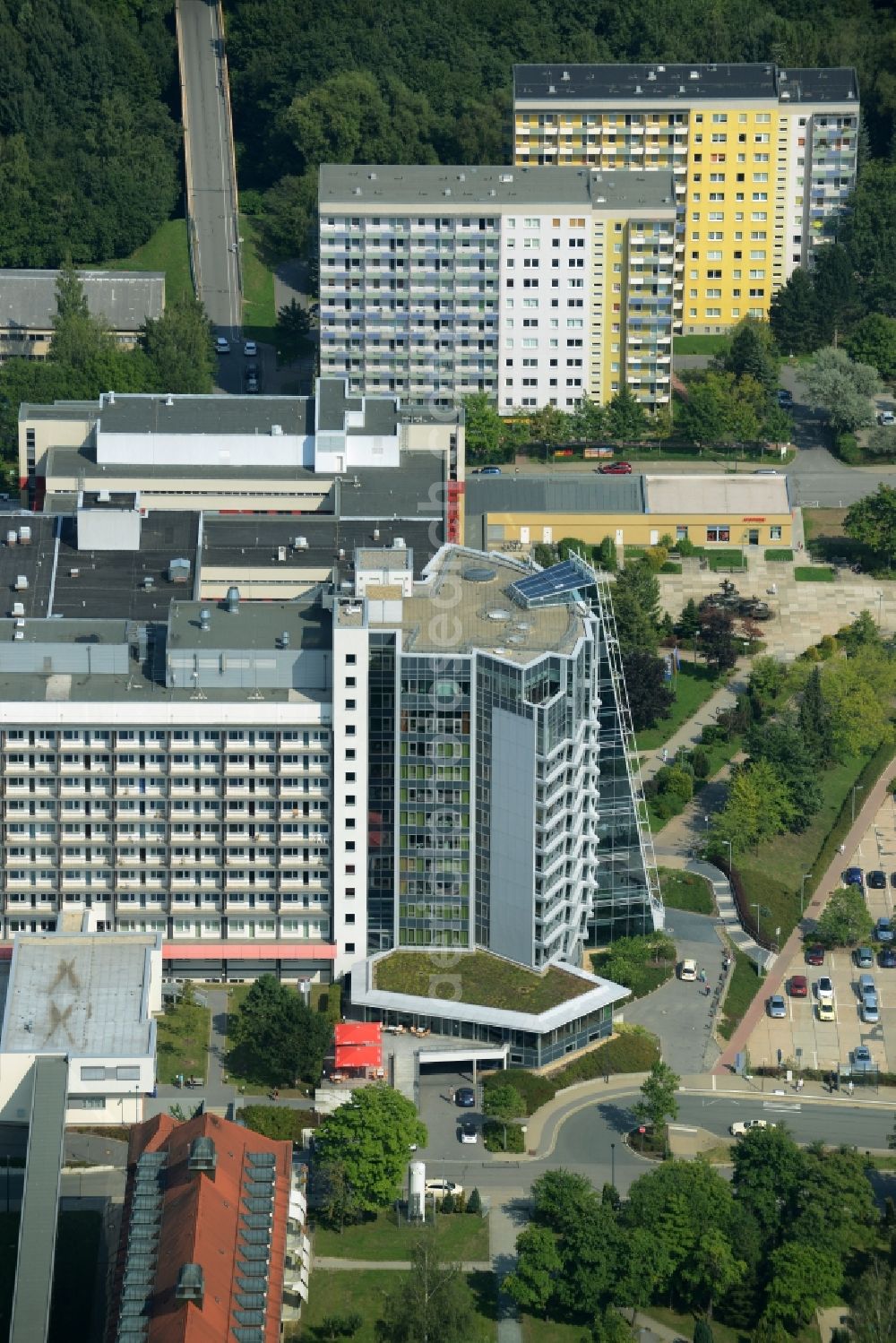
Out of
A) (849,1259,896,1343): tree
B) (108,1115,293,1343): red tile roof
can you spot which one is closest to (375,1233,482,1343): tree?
(108,1115,293,1343): red tile roof

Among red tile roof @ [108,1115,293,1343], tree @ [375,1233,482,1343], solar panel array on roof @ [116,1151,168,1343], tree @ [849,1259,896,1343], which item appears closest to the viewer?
red tile roof @ [108,1115,293,1343]

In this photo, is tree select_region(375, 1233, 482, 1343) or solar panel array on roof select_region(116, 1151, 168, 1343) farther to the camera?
tree select_region(375, 1233, 482, 1343)

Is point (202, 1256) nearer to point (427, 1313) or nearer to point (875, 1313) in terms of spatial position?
point (427, 1313)

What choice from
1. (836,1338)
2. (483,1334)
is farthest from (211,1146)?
(836,1338)

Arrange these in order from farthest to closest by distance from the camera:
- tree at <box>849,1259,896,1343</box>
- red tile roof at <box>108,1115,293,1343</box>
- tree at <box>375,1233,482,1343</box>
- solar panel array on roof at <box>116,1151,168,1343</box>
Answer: tree at <box>849,1259,896,1343</box> < tree at <box>375,1233,482,1343</box> < solar panel array on roof at <box>116,1151,168,1343</box> < red tile roof at <box>108,1115,293,1343</box>

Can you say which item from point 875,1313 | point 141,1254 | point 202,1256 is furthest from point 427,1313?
point 875,1313

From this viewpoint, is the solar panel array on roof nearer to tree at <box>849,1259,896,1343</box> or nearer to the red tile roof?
the red tile roof

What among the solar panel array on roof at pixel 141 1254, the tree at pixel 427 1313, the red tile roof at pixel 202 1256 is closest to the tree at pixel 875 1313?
the tree at pixel 427 1313
